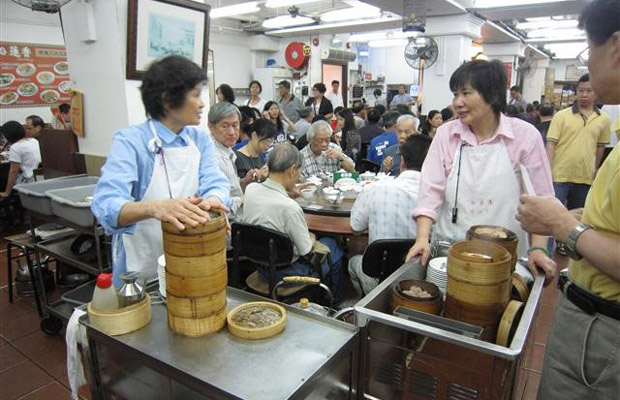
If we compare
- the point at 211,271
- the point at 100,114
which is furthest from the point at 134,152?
the point at 100,114

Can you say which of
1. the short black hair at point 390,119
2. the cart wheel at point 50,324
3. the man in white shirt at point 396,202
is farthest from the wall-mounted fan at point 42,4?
the short black hair at point 390,119

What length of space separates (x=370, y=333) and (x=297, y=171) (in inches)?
69.2

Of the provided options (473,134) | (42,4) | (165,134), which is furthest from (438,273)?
(42,4)

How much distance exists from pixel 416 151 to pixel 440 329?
1723mm

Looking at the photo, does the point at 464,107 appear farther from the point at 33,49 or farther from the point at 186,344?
the point at 33,49

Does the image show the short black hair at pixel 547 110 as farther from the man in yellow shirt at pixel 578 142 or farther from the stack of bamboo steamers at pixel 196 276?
the stack of bamboo steamers at pixel 196 276

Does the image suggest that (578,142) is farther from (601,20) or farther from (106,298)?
(106,298)

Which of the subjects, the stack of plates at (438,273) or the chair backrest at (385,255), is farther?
the chair backrest at (385,255)

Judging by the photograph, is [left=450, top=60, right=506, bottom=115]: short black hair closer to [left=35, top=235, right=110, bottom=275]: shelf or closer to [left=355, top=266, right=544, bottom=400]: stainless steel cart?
[left=355, top=266, right=544, bottom=400]: stainless steel cart

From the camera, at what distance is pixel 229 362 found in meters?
1.15

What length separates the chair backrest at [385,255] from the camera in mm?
2395

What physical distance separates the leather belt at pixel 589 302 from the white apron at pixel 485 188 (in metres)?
0.45

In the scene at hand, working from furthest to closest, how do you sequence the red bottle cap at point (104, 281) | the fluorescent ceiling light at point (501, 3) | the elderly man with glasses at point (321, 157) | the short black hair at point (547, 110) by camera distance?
the fluorescent ceiling light at point (501, 3)
the short black hair at point (547, 110)
the elderly man with glasses at point (321, 157)
the red bottle cap at point (104, 281)

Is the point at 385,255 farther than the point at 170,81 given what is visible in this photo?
Yes
